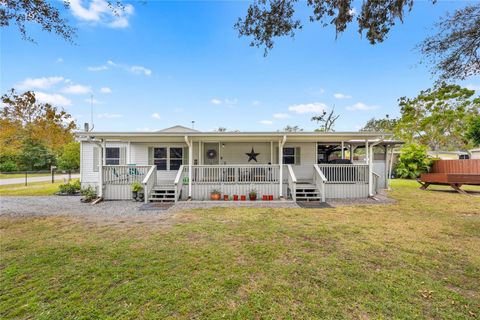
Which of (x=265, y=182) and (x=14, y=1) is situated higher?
(x=14, y=1)

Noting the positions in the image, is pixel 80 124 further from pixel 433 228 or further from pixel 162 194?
pixel 433 228

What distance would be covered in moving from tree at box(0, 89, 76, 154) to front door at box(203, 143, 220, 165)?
17.9 metres

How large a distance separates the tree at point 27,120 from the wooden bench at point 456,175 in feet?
94.3

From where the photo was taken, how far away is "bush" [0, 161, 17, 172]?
25.7m

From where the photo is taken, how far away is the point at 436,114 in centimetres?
2295

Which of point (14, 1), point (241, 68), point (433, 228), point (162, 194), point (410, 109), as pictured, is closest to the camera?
point (14, 1)

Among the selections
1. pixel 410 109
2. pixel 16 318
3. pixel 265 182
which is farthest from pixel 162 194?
pixel 410 109

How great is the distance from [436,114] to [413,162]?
37.8 feet

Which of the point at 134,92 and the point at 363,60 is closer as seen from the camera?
the point at 363,60

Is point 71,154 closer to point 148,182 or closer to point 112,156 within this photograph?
point 112,156

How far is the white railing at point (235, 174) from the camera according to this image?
920 cm

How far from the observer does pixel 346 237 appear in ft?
15.2

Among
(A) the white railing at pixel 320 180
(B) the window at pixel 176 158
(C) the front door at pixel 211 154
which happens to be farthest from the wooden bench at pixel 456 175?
(B) the window at pixel 176 158

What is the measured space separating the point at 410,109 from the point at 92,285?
100 ft
